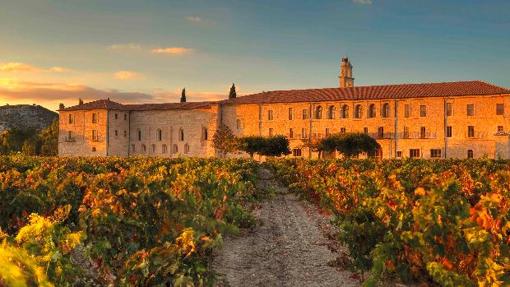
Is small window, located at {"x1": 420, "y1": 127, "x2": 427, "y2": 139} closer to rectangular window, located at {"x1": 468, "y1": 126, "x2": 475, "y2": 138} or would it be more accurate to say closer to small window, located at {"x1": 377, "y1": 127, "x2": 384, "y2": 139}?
small window, located at {"x1": 377, "y1": 127, "x2": 384, "y2": 139}

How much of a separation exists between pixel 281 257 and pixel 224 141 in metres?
60.6

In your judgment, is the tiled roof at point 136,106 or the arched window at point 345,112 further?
the tiled roof at point 136,106

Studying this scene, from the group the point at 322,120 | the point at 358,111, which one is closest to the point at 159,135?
the point at 322,120

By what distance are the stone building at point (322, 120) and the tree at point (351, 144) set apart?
291cm

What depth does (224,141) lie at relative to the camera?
2832 inches

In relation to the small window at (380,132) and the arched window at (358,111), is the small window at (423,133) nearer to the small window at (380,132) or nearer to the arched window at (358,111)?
the small window at (380,132)

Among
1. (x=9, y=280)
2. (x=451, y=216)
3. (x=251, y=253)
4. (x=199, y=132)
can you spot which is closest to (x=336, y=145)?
(x=199, y=132)

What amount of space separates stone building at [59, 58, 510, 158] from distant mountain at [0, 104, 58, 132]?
262 ft

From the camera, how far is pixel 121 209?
24.0 ft

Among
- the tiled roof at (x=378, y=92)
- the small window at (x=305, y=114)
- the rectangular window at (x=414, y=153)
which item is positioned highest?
the tiled roof at (x=378, y=92)

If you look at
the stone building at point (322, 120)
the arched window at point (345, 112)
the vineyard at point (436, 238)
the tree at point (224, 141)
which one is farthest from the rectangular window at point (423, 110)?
the vineyard at point (436, 238)

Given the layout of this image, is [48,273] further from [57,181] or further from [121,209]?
[57,181]

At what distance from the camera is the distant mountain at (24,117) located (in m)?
155

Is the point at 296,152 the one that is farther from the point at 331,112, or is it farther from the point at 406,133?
the point at 406,133
